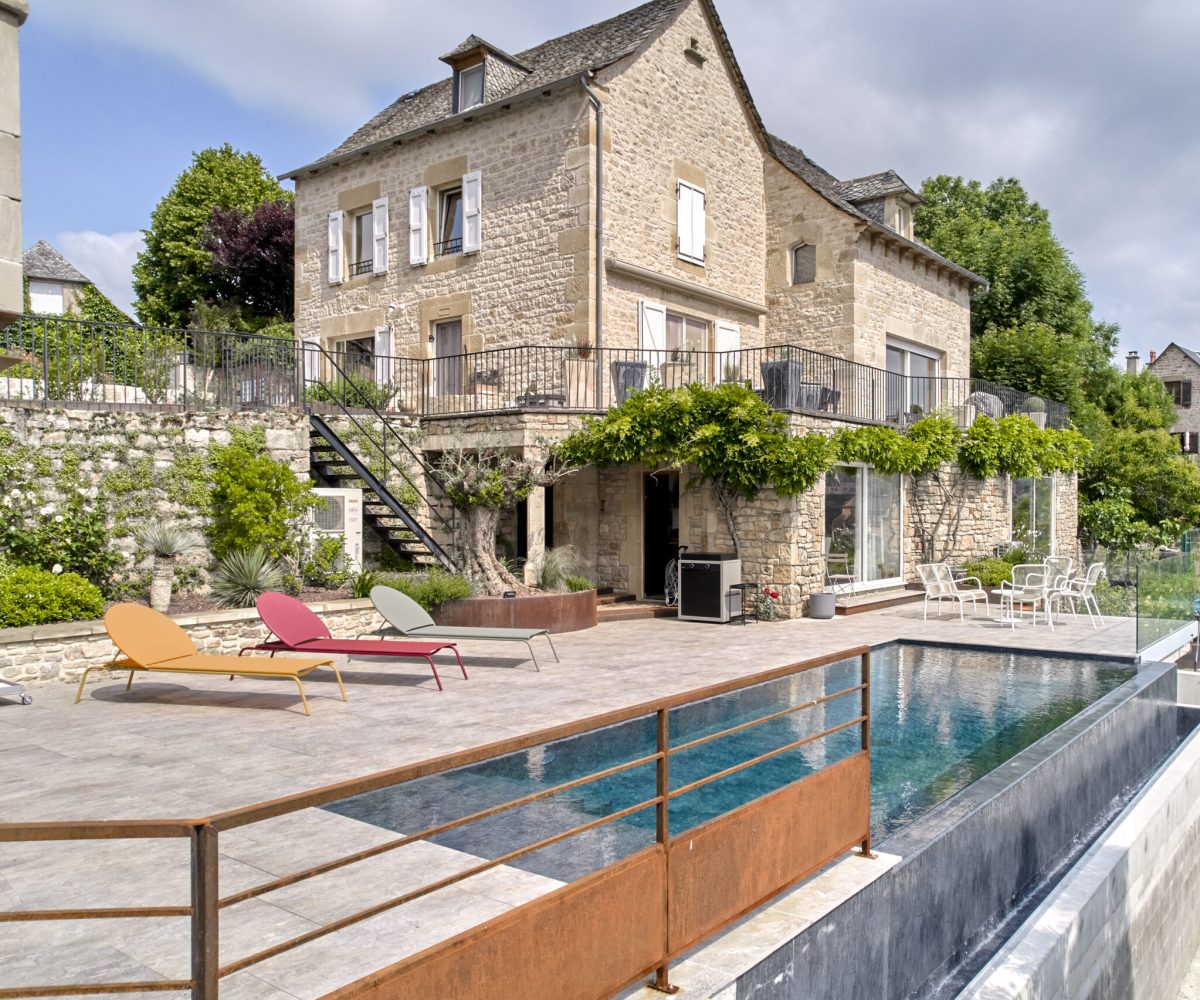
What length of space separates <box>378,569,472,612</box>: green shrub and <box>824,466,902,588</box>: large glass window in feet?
20.6

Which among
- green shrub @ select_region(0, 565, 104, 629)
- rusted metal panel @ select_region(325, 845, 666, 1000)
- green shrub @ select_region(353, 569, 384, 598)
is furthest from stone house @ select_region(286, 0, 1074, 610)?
rusted metal panel @ select_region(325, 845, 666, 1000)

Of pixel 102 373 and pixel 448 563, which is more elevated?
pixel 102 373

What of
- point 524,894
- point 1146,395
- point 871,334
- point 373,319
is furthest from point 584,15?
point 1146,395

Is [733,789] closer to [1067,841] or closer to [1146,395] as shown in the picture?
[1067,841]

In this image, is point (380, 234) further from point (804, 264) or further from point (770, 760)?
point (770, 760)

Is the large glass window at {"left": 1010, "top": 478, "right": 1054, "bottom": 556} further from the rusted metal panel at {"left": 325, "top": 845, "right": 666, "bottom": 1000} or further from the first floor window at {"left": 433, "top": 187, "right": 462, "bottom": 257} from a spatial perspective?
the rusted metal panel at {"left": 325, "top": 845, "right": 666, "bottom": 1000}

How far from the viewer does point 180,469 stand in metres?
12.3

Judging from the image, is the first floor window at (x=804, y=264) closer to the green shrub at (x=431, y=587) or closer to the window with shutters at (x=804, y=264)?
the window with shutters at (x=804, y=264)

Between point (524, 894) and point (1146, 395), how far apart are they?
37.1 metres

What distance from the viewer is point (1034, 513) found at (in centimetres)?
2191

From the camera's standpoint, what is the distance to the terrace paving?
348 centimetres

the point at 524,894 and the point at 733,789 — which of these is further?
the point at 733,789

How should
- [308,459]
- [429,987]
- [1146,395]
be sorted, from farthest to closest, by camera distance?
1. [1146,395]
2. [308,459]
3. [429,987]

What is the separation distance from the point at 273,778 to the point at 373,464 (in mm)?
9822
